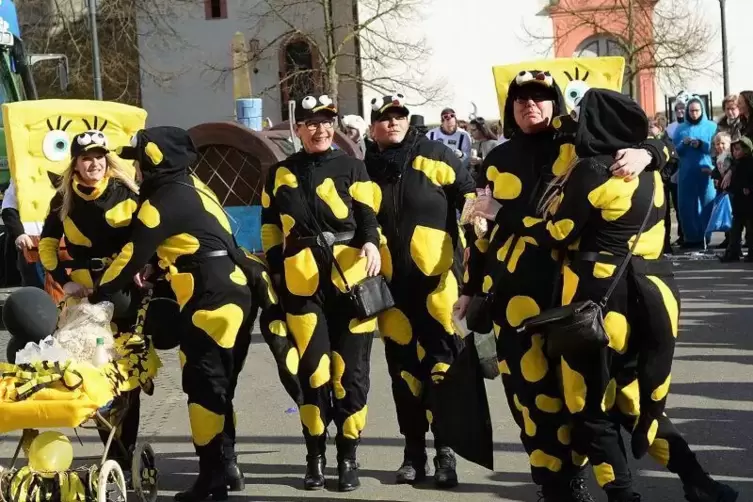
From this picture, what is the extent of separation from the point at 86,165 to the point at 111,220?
11.7 inches

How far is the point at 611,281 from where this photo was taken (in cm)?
497

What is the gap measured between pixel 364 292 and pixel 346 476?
939 millimetres

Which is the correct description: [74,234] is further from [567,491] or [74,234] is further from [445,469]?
[567,491]

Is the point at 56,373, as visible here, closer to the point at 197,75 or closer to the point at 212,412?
the point at 212,412

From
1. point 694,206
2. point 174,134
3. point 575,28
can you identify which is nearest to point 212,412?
point 174,134

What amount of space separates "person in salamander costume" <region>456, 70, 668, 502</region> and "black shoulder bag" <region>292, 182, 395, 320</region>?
2.46ft

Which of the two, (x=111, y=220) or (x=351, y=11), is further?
(x=351, y=11)

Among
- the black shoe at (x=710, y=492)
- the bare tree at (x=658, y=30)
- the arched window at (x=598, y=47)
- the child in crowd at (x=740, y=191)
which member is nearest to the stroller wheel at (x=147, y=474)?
the black shoe at (x=710, y=492)

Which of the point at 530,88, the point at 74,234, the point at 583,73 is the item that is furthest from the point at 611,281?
the point at 583,73

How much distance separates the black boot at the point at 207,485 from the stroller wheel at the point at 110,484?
2.35ft

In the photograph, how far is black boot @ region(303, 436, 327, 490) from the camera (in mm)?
6281

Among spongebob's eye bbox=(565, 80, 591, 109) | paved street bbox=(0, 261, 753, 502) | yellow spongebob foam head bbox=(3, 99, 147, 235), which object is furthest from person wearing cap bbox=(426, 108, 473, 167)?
yellow spongebob foam head bbox=(3, 99, 147, 235)

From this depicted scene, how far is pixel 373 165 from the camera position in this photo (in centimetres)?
636

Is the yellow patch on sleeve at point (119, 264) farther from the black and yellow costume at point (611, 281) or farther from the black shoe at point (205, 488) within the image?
the black and yellow costume at point (611, 281)
